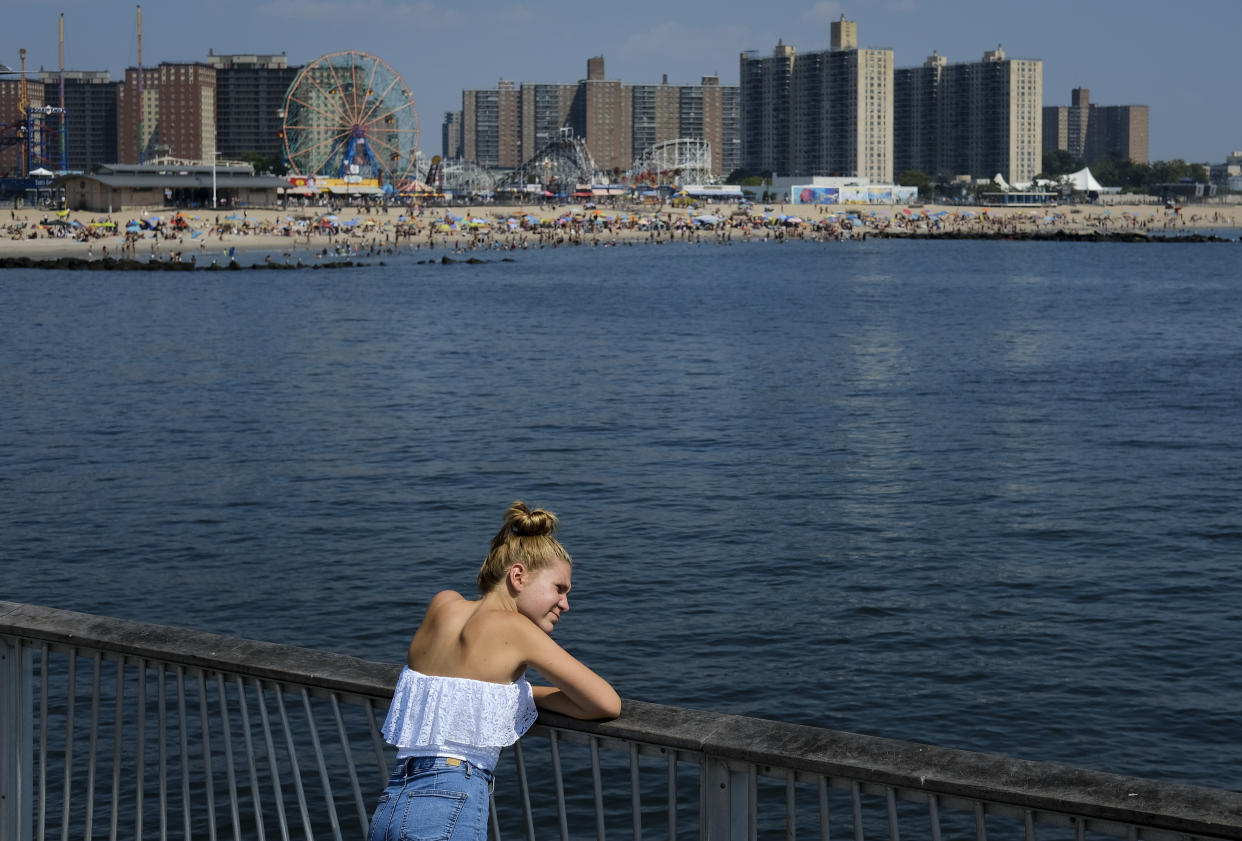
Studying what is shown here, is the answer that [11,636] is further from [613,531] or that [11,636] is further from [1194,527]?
[1194,527]

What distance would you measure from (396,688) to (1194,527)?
62.2ft

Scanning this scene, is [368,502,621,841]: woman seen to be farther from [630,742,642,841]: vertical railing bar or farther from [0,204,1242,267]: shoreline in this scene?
[0,204,1242,267]: shoreline

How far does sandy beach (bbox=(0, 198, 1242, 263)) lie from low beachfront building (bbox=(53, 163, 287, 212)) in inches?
96.3

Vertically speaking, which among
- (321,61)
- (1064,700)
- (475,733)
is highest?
(321,61)

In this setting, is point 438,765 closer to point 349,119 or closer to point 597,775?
point 597,775

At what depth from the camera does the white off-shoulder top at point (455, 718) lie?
3588 mm

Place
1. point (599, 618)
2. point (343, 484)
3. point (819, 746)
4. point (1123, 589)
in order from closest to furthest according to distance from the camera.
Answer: point (819, 746) → point (599, 618) → point (1123, 589) → point (343, 484)

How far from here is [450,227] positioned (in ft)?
422

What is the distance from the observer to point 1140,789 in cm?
293

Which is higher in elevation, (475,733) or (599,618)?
(475,733)

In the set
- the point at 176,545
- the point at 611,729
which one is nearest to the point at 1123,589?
the point at 176,545

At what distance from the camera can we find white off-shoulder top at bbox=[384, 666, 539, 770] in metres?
3.59

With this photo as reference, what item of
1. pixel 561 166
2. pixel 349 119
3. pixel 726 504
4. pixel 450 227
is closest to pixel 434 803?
Result: pixel 726 504

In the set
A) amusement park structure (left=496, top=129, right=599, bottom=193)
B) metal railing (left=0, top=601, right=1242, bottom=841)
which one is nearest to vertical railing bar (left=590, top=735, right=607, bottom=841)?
metal railing (left=0, top=601, right=1242, bottom=841)
